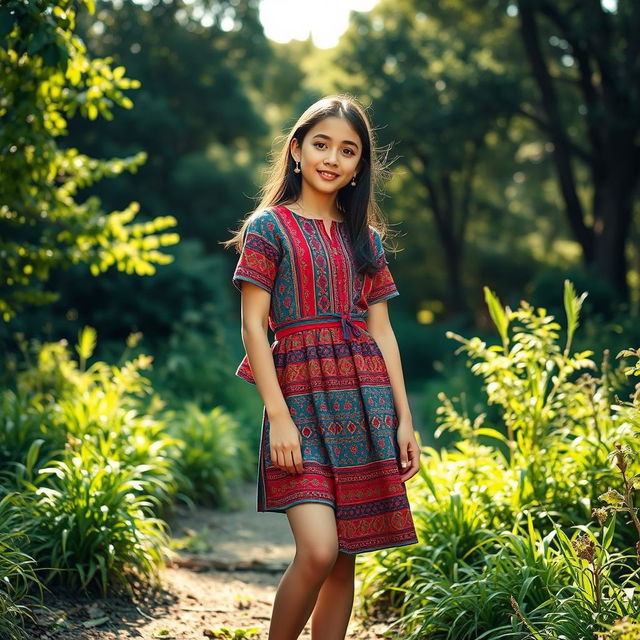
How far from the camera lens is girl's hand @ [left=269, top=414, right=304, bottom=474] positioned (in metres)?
2.37

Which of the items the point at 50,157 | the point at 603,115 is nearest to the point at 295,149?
the point at 50,157

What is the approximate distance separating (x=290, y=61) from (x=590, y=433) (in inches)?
1087

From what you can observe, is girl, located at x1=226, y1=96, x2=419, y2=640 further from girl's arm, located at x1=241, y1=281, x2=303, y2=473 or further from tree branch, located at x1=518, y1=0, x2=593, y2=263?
tree branch, located at x1=518, y1=0, x2=593, y2=263

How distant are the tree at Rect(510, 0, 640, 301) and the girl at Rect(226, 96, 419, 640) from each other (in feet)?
29.0

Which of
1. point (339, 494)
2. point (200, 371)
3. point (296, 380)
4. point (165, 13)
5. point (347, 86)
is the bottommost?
point (339, 494)

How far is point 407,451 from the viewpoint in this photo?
103 inches

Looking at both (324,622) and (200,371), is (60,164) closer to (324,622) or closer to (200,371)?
(324,622)

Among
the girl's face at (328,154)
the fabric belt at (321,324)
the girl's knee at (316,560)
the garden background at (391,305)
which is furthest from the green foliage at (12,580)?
the girl's face at (328,154)

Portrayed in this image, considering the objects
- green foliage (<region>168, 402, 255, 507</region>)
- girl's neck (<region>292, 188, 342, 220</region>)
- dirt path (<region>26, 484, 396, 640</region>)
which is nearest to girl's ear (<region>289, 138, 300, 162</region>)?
girl's neck (<region>292, 188, 342, 220</region>)

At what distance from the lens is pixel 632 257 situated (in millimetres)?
27719

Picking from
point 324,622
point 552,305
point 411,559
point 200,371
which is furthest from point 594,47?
point 324,622

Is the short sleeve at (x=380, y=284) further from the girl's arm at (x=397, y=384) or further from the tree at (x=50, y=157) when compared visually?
the tree at (x=50, y=157)

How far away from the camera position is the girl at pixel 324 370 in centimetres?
238

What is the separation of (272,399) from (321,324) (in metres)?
0.32
